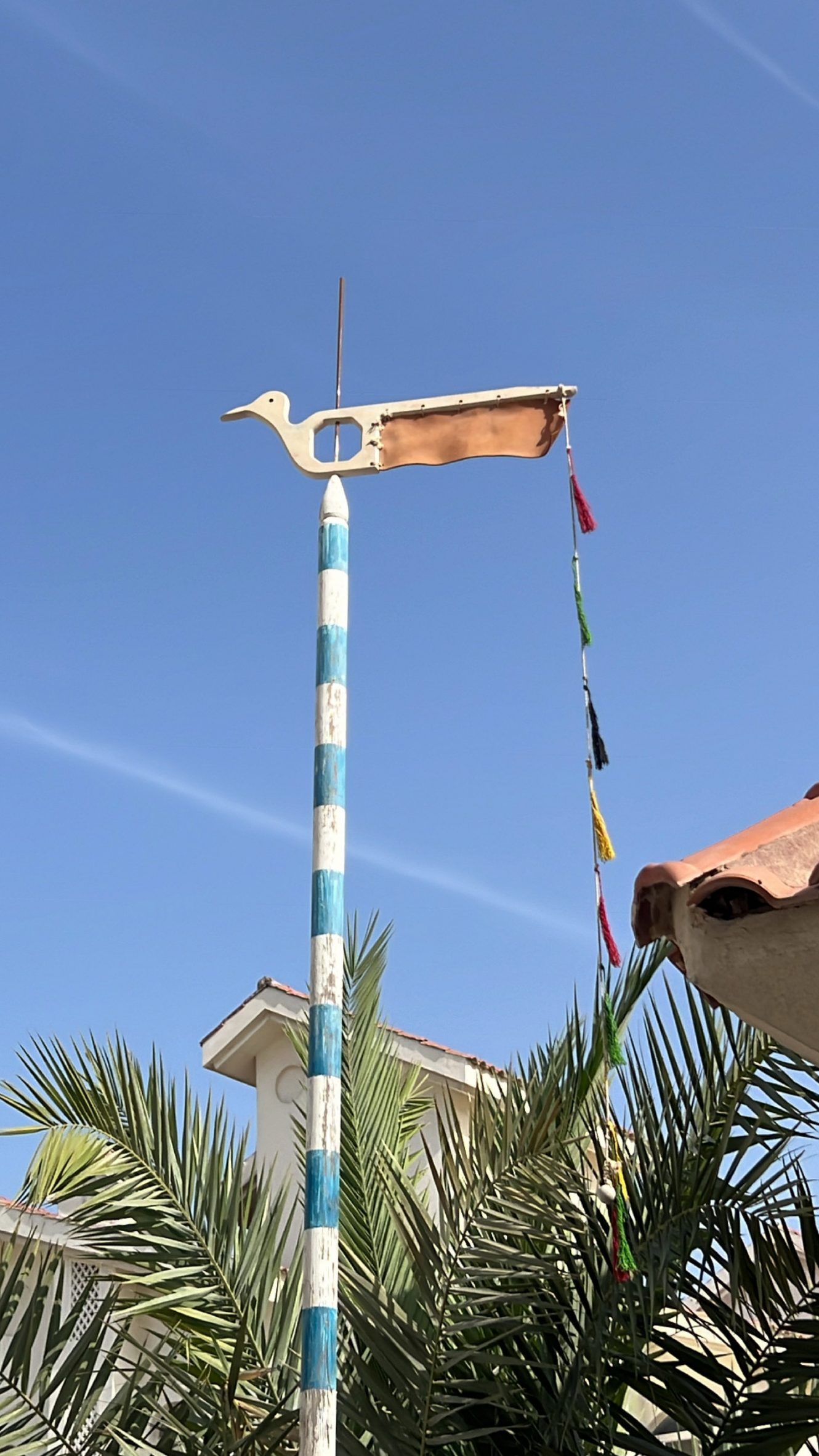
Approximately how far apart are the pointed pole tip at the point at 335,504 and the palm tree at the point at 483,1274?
2514 millimetres

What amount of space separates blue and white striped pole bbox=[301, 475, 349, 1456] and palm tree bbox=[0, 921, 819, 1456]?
1.35m

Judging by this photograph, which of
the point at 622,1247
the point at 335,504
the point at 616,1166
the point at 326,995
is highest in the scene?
the point at 335,504

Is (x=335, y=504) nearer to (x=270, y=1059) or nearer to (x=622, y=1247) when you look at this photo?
(x=622, y=1247)

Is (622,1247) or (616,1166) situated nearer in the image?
(622,1247)

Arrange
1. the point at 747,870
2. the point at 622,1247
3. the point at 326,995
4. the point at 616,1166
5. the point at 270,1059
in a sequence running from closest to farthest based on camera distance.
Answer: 1. the point at 747,870
2. the point at 326,995
3. the point at 622,1247
4. the point at 616,1166
5. the point at 270,1059

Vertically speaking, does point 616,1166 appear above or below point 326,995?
below

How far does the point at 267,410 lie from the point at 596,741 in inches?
62.2

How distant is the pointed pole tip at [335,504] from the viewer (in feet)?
17.0

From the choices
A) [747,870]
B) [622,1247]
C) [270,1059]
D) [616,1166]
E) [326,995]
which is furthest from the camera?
[270,1059]

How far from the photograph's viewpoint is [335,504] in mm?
5180

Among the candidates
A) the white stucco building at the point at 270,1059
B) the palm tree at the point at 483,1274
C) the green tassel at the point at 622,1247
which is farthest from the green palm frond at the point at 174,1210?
the white stucco building at the point at 270,1059

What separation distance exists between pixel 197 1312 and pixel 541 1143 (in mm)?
1489

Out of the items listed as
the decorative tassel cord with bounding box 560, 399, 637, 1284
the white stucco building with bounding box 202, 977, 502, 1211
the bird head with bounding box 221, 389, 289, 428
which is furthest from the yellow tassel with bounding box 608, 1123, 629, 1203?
the white stucco building with bounding box 202, 977, 502, 1211

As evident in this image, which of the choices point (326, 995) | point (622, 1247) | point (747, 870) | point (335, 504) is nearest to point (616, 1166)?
point (622, 1247)
